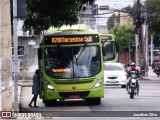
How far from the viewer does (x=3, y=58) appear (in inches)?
647

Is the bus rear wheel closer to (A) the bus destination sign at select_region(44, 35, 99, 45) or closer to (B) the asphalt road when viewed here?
(B) the asphalt road

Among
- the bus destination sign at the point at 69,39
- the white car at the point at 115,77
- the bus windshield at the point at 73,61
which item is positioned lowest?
the white car at the point at 115,77

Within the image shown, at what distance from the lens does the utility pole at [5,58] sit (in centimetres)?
1644

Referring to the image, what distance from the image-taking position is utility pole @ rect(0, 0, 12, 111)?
16438 millimetres

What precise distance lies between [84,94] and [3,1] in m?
5.91

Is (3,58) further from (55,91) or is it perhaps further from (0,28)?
(55,91)

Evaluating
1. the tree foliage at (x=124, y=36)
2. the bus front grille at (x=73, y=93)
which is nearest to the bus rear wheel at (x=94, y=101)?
the bus front grille at (x=73, y=93)

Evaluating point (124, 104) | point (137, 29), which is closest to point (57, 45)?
point (124, 104)

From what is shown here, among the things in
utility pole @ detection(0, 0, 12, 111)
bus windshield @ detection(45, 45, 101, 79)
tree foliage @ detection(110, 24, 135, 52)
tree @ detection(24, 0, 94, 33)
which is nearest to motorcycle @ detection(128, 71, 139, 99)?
bus windshield @ detection(45, 45, 101, 79)

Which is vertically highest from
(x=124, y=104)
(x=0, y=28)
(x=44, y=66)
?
(x=0, y=28)

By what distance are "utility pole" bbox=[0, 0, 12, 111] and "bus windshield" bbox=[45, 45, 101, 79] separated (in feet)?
15.4

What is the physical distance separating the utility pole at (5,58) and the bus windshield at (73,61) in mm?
4692

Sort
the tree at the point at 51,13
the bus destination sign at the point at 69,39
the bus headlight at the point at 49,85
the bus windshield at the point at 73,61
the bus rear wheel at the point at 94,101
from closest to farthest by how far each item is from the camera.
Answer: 1. the tree at the point at 51,13
2. the bus headlight at the point at 49,85
3. the bus windshield at the point at 73,61
4. the bus destination sign at the point at 69,39
5. the bus rear wheel at the point at 94,101

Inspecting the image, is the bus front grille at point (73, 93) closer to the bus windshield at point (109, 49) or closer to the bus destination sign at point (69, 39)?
the bus destination sign at point (69, 39)
